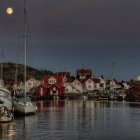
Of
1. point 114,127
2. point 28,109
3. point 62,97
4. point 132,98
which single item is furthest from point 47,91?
point 114,127

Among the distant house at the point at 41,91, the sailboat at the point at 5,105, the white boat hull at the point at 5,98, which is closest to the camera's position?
the sailboat at the point at 5,105

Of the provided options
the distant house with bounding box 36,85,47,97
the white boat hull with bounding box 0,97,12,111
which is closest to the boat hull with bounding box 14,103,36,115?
the white boat hull with bounding box 0,97,12,111

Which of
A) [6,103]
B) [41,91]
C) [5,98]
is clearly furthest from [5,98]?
[41,91]

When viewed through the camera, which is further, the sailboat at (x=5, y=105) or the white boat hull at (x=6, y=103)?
the white boat hull at (x=6, y=103)

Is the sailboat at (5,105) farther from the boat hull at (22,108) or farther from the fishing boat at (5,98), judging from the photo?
the boat hull at (22,108)

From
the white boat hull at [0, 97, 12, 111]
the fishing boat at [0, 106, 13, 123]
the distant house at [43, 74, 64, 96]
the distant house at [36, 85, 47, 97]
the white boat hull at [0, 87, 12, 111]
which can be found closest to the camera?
the fishing boat at [0, 106, 13, 123]

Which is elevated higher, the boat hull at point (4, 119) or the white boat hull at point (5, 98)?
the white boat hull at point (5, 98)

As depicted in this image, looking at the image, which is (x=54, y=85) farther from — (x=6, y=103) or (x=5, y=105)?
(x=5, y=105)

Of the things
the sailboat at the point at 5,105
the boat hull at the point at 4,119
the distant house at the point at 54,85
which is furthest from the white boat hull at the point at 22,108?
the distant house at the point at 54,85

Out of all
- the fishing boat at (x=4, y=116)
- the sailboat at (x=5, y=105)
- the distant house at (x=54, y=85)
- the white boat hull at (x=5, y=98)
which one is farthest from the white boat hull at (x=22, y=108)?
the distant house at (x=54, y=85)

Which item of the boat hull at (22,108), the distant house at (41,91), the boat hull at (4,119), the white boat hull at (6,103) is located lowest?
the boat hull at (4,119)

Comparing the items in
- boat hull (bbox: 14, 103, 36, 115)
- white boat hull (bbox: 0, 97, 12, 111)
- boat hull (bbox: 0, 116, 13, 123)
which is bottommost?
boat hull (bbox: 0, 116, 13, 123)

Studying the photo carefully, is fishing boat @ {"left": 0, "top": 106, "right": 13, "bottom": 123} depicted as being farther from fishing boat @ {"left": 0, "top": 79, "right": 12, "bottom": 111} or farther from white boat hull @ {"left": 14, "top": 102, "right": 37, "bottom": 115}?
white boat hull @ {"left": 14, "top": 102, "right": 37, "bottom": 115}

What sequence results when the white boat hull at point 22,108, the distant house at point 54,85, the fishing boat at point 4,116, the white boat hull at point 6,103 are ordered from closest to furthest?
the fishing boat at point 4,116 → the white boat hull at point 6,103 → the white boat hull at point 22,108 → the distant house at point 54,85
